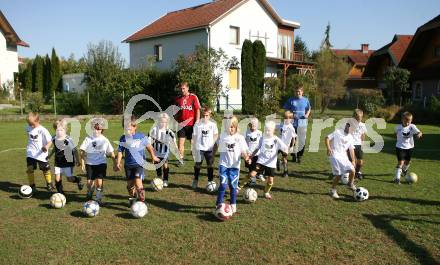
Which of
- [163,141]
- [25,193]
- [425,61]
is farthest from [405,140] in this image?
[425,61]

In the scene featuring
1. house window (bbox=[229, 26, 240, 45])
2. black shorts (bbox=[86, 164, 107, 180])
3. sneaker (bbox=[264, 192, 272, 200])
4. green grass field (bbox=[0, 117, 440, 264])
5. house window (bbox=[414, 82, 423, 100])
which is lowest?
green grass field (bbox=[0, 117, 440, 264])

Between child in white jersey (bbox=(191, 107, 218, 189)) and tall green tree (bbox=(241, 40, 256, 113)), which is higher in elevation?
tall green tree (bbox=(241, 40, 256, 113))

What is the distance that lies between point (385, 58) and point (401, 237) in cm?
4054

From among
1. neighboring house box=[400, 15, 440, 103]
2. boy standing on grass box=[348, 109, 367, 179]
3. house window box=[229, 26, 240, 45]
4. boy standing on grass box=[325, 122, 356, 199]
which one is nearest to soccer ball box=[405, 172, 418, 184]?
boy standing on grass box=[348, 109, 367, 179]

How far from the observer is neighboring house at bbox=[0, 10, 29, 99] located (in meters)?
36.4

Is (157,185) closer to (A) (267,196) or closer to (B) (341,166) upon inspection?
(A) (267,196)

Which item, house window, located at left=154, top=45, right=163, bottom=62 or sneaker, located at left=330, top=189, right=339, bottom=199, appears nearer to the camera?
sneaker, located at left=330, top=189, right=339, bottom=199

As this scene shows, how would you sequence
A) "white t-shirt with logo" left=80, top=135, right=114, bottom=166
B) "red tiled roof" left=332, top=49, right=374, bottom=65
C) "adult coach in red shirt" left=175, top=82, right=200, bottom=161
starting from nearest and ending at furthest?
"white t-shirt with logo" left=80, top=135, right=114, bottom=166
"adult coach in red shirt" left=175, top=82, right=200, bottom=161
"red tiled roof" left=332, top=49, right=374, bottom=65

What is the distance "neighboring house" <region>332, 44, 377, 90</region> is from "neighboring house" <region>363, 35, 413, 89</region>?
5.94 metres

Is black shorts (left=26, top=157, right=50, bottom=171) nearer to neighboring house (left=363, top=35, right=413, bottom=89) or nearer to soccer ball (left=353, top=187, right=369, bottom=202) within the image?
soccer ball (left=353, top=187, right=369, bottom=202)

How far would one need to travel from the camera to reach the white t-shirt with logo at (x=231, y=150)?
22.6 ft

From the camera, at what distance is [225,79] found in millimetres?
32875

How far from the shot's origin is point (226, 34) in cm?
3288

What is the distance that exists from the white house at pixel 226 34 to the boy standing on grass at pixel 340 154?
22.7m
